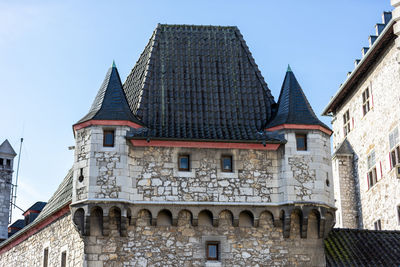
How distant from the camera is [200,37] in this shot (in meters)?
26.4

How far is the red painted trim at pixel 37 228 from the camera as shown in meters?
24.3

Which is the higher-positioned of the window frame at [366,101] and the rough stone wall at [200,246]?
the window frame at [366,101]

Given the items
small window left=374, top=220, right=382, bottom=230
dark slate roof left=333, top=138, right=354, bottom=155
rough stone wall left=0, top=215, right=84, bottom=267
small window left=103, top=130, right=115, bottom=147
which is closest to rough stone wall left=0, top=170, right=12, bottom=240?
rough stone wall left=0, top=215, right=84, bottom=267

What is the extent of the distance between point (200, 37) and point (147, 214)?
290 inches

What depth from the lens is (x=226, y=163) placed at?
22625 millimetres

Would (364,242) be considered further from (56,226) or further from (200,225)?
(56,226)

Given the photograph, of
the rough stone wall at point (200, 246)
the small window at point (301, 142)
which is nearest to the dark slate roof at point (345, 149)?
the small window at point (301, 142)

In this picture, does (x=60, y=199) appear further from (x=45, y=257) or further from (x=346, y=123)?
(x=346, y=123)

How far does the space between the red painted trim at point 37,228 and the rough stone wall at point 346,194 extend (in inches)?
620

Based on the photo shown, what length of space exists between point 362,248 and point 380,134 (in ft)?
39.3

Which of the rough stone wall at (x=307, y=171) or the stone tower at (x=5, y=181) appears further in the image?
the stone tower at (x=5, y=181)

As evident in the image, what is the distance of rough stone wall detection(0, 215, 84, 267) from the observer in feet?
74.3

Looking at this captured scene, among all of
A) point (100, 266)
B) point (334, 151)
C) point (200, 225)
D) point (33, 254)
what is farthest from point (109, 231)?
point (334, 151)

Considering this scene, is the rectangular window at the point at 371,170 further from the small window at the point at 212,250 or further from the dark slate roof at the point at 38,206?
the dark slate roof at the point at 38,206
